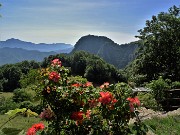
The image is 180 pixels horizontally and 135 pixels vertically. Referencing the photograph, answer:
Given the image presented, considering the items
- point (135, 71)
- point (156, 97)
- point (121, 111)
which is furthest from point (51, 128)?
point (135, 71)

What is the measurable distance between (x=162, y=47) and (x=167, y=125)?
25.2 meters

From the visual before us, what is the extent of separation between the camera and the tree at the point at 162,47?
35156 mm

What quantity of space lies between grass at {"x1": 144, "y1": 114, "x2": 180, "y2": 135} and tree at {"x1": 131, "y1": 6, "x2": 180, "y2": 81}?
23.1 meters

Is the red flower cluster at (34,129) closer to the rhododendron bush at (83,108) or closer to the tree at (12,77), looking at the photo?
the rhododendron bush at (83,108)

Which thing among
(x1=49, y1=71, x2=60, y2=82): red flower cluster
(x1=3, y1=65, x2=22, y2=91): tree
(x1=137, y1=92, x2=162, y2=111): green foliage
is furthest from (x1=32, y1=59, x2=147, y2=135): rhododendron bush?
A: (x1=3, y1=65, x2=22, y2=91): tree

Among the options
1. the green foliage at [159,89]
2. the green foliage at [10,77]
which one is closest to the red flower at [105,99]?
the green foliage at [159,89]

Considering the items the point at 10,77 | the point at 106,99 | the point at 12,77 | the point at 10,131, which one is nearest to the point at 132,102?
the point at 106,99

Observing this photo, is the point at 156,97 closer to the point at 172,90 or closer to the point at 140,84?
the point at 172,90

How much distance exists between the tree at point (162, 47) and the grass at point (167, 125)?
75.9ft

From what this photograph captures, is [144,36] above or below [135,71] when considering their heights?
above

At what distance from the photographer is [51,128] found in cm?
413

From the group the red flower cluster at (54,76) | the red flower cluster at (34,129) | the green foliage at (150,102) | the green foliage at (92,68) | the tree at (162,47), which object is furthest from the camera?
the green foliage at (92,68)

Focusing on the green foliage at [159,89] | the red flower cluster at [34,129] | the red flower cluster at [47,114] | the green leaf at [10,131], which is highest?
the green leaf at [10,131]

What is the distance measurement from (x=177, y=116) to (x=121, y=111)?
8.97 metres
